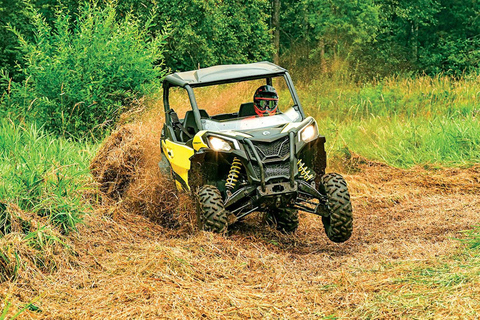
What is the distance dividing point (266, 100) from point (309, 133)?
997mm

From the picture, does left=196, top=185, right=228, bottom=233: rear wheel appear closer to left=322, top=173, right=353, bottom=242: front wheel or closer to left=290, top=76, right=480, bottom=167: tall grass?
left=322, top=173, right=353, bottom=242: front wheel

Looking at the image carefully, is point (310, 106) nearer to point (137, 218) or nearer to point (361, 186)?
point (361, 186)

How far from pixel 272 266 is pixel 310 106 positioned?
8411mm

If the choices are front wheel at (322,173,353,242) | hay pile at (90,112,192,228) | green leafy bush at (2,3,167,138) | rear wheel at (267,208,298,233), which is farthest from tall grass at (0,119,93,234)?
green leafy bush at (2,3,167,138)

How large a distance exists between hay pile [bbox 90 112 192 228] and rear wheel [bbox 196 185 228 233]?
840 millimetres

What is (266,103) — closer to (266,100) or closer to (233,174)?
(266,100)

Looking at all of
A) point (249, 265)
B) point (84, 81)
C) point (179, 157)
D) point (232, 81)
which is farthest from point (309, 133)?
point (84, 81)

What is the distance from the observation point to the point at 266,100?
7156mm

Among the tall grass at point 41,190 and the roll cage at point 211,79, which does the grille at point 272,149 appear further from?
the tall grass at point 41,190

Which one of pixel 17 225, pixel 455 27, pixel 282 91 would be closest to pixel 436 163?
pixel 17 225

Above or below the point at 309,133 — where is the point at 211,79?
above

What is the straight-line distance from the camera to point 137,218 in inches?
286

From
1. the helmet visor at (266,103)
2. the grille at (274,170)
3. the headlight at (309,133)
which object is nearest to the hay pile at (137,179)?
the grille at (274,170)

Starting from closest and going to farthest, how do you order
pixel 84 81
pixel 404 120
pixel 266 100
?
pixel 266 100 → pixel 84 81 → pixel 404 120
